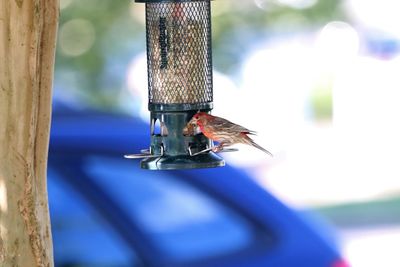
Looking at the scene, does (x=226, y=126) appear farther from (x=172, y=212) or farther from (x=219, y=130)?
(x=172, y=212)

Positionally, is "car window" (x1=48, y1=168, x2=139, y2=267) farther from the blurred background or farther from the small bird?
the blurred background

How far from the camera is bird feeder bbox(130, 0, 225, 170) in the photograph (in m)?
4.14

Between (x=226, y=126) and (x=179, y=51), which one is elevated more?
(x=179, y=51)

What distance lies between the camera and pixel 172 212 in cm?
555

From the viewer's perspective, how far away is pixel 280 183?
14.3 metres

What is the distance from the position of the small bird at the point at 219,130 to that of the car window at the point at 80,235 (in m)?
1.32

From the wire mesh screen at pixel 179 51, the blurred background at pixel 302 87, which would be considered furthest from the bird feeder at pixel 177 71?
the blurred background at pixel 302 87

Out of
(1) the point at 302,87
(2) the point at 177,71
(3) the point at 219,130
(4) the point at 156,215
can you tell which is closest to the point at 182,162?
(3) the point at 219,130

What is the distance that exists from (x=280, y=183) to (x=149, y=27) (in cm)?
1016

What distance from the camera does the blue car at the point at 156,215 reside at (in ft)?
17.2

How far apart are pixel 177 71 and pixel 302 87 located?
456 inches

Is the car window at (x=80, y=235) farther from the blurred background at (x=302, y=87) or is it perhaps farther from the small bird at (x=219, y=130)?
the blurred background at (x=302, y=87)

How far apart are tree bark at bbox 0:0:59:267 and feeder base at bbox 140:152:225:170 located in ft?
2.17

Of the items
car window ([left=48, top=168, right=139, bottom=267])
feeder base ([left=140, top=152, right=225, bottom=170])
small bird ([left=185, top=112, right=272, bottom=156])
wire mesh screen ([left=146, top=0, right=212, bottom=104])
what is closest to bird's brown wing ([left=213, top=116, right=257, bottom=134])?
small bird ([left=185, top=112, right=272, bottom=156])
